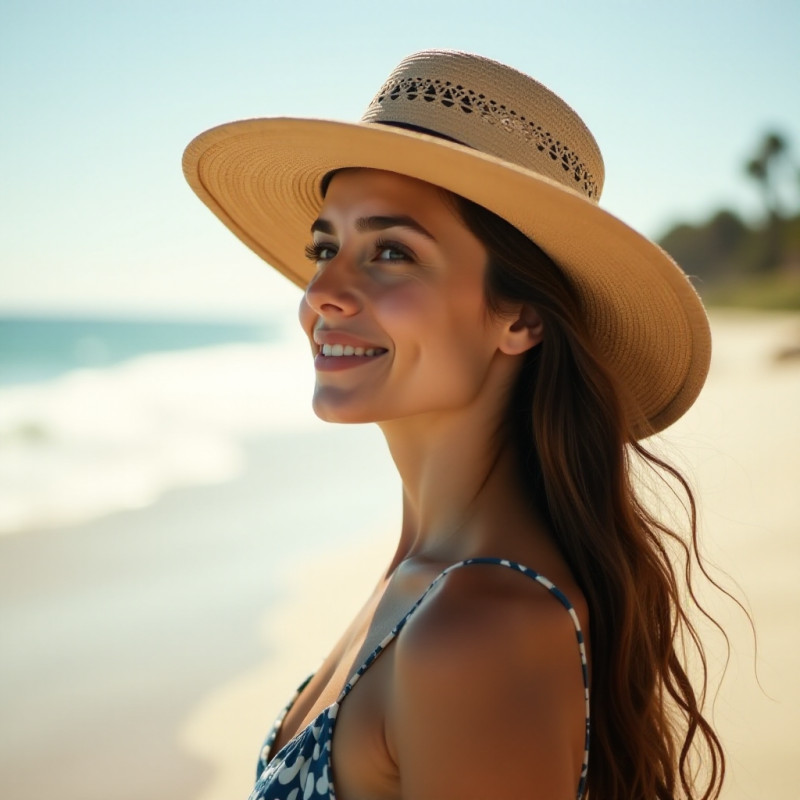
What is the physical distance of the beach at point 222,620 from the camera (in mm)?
4059

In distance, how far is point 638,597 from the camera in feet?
6.19

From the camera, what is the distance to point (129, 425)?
51.8 feet

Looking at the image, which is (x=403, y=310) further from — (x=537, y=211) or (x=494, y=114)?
(x=494, y=114)

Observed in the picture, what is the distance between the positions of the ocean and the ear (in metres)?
6.85

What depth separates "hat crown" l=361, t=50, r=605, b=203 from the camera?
192 cm

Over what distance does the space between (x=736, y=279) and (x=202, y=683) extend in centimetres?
6648

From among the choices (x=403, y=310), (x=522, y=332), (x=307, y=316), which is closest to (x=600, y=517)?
(x=522, y=332)

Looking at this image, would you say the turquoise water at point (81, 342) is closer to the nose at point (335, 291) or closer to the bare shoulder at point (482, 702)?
the nose at point (335, 291)

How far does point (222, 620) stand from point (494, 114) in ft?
14.4

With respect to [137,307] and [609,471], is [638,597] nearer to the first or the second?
[609,471]

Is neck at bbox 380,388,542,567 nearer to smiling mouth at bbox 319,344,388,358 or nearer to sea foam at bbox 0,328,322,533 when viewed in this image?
smiling mouth at bbox 319,344,388,358

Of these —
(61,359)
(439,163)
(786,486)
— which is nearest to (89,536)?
(786,486)

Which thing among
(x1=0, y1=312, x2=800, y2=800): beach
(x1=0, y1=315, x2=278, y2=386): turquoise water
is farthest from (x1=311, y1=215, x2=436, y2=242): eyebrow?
(x1=0, y1=315, x2=278, y2=386): turquoise water

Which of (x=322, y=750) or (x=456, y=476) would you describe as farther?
(x=456, y=476)
